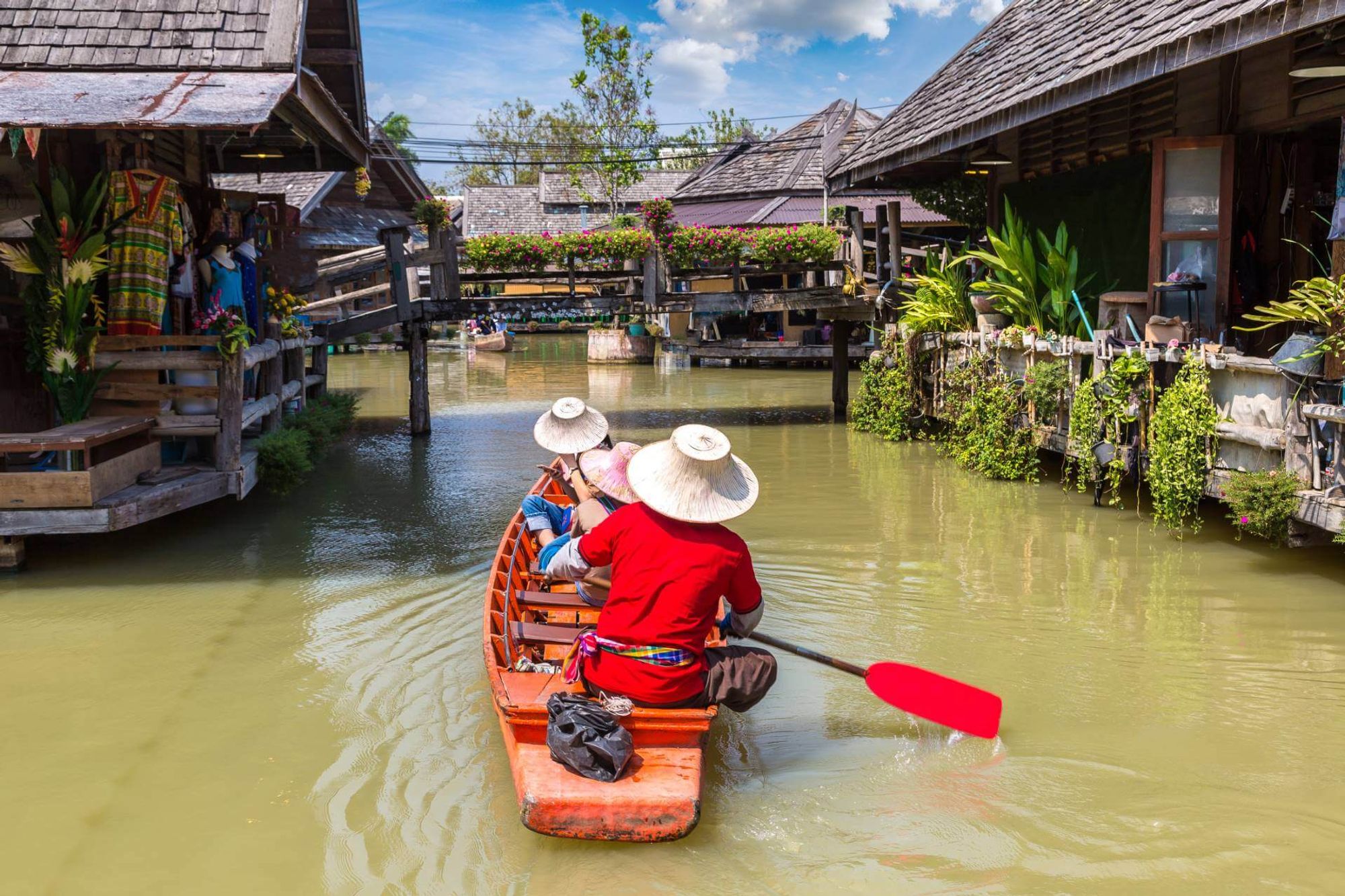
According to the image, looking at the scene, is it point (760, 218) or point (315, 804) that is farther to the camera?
point (760, 218)

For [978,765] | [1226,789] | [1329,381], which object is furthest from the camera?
[1329,381]

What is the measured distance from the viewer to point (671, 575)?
179 inches

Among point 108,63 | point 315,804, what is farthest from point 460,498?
point 315,804

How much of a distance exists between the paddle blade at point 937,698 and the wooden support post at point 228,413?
608 centimetres

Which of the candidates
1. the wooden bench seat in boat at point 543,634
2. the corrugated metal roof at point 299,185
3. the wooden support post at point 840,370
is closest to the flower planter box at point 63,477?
the wooden bench seat in boat at point 543,634

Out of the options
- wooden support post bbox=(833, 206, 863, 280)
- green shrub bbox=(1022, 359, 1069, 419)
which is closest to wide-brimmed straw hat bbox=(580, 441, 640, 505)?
green shrub bbox=(1022, 359, 1069, 419)

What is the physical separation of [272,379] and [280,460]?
157 centimetres

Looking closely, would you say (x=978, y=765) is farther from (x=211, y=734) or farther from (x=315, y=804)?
(x=211, y=734)

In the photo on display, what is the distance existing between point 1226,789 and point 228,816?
4168mm

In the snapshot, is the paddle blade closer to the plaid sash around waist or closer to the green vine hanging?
the plaid sash around waist

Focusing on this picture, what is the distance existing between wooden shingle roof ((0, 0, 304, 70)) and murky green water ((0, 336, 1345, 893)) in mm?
3900

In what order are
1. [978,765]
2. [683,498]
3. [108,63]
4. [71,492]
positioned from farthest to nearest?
[108,63] < [71,492] < [978,765] < [683,498]

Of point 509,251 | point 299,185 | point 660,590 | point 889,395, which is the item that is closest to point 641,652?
point 660,590

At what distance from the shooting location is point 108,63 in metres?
9.46
